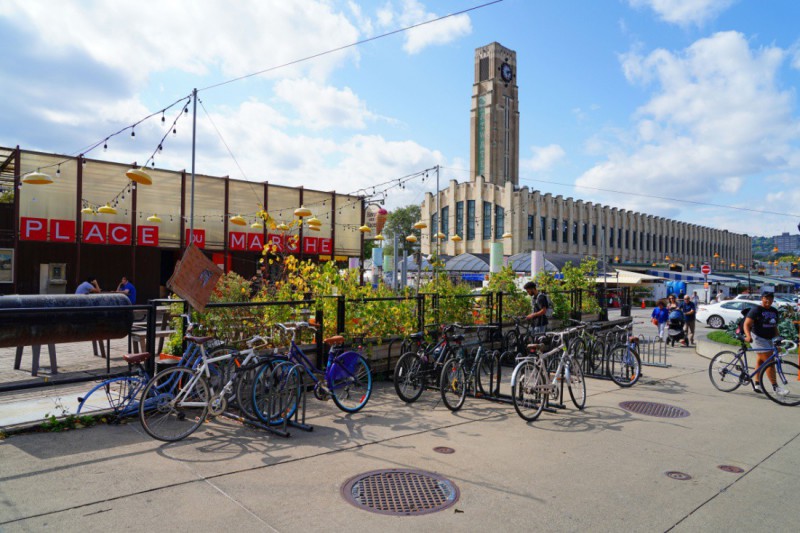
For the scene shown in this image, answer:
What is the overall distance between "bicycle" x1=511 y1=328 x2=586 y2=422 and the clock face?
8720cm

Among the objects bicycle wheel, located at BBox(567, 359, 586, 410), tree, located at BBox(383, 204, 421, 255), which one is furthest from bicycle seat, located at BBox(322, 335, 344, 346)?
tree, located at BBox(383, 204, 421, 255)

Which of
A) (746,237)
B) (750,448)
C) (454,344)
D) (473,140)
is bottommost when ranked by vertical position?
(750,448)

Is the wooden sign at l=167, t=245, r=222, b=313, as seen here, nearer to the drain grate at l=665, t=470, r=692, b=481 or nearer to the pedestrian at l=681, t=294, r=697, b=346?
the drain grate at l=665, t=470, r=692, b=481

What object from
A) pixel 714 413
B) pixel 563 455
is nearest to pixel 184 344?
pixel 563 455

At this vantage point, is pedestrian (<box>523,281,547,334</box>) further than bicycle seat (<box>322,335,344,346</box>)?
Yes

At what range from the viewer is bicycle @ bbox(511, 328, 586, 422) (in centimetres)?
700

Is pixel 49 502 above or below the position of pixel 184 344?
below

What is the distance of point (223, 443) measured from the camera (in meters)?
5.58

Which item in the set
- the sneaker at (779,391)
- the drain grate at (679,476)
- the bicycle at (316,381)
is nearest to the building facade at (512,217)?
the sneaker at (779,391)

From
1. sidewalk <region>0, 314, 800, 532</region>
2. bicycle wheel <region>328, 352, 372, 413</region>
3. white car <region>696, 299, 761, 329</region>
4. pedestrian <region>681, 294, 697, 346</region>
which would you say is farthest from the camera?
white car <region>696, 299, 761, 329</region>

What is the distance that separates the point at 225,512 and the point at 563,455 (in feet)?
10.9

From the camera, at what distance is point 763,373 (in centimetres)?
873

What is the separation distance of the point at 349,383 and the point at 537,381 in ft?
8.04

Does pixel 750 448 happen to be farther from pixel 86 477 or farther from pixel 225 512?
pixel 86 477
